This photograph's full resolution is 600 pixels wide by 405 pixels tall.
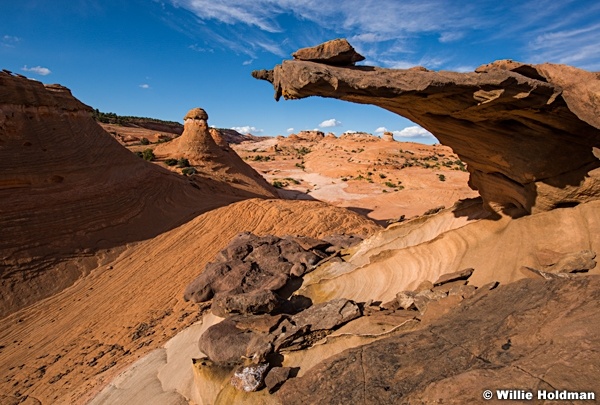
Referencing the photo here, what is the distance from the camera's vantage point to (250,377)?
17.2 feet

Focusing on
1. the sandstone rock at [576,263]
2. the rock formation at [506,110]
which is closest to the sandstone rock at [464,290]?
the sandstone rock at [576,263]

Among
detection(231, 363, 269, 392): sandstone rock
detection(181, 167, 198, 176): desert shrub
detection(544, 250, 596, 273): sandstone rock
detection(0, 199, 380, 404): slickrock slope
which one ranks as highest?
detection(181, 167, 198, 176): desert shrub

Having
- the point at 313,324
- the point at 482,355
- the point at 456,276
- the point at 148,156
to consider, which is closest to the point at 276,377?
the point at 313,324

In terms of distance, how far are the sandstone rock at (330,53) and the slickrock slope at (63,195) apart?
12.6 m

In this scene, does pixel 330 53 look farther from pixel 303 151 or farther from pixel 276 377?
pixel 303 151

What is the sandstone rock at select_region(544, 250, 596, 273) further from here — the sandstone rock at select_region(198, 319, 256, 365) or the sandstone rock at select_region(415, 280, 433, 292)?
the sandstone rock at select_region(198, 319, 256, 365)

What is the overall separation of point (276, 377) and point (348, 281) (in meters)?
3.56

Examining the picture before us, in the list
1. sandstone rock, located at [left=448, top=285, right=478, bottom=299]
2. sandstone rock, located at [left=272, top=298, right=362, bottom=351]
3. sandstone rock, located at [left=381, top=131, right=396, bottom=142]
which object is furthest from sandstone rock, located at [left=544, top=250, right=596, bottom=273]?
sandstone rock, located at [left=381, top=131, right=396, bottom=142]

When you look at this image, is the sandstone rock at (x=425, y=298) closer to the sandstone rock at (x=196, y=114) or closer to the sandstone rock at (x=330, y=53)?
the sandstone rock at (x=330, y=53)

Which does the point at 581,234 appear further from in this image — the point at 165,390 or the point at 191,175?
the point at 191,175

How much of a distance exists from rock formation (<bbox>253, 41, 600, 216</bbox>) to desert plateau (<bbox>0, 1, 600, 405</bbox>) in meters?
0.03

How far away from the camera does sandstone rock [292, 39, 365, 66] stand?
16.2ft

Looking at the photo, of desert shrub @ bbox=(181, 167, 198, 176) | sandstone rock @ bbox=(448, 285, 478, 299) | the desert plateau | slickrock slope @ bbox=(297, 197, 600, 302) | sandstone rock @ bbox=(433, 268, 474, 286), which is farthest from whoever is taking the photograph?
desert shrub @ bbox=(181, 167, 198, 176)

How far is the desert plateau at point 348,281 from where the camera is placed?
3900 millimetres
